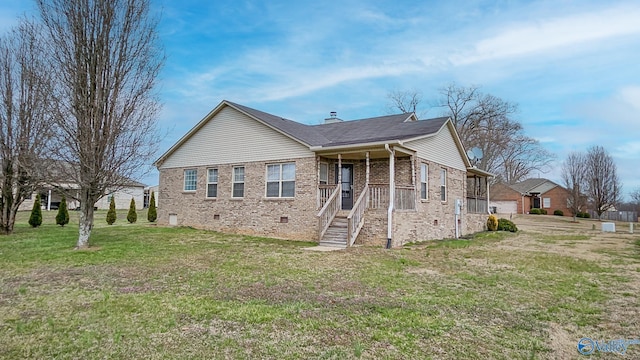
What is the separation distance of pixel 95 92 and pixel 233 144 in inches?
246

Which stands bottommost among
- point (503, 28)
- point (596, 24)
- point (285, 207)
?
point (285, 207)

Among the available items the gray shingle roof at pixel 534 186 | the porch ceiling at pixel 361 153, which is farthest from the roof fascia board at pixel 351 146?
the gray shingle roof at pixel 534 186

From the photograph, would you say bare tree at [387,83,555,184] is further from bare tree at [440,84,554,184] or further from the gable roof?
the gable roof

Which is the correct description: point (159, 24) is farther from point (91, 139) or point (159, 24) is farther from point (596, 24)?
point (596, 24)

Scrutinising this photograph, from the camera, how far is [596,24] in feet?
33.9

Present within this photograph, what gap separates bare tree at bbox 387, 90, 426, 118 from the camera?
35.4 metres

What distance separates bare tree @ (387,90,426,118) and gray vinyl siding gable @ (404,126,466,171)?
18.7 metres

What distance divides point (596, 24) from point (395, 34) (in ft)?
22.5

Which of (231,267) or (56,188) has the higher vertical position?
(56,188)

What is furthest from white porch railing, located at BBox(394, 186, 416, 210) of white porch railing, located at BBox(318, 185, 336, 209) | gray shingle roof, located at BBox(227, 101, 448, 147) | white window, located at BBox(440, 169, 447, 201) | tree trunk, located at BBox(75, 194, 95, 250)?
tree trunk, located at BBox(75, 194, 95, 250)

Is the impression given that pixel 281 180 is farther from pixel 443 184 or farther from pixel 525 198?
pixel 525 198

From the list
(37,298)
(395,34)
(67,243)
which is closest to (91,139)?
(67,243)

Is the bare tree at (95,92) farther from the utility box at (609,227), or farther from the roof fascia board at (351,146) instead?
the utility box at (609,227)

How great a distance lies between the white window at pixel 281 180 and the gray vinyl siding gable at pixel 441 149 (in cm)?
450
